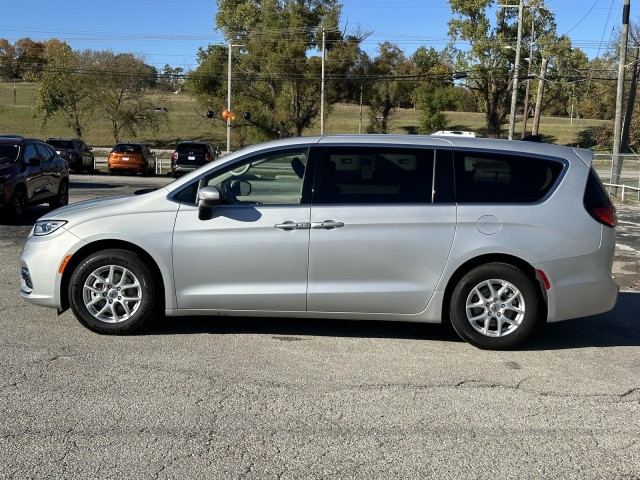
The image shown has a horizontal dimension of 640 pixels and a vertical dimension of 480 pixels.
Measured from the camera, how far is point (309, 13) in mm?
56562

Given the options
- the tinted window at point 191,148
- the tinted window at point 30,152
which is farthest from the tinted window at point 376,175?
the tinted window at point 191,148

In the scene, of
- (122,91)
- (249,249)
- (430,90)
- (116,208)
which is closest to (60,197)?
(116,208)

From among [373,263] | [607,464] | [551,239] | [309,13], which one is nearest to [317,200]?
[373,263]

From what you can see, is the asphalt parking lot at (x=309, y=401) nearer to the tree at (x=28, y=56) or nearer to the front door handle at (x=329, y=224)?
the front door handle at (x=329, y=224)

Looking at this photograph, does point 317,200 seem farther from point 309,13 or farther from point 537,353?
point 309,13

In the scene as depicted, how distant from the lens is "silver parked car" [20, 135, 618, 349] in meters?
5.92

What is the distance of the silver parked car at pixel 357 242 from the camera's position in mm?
5922

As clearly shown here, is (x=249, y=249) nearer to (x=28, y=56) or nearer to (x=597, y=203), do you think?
(x=597, y=203)

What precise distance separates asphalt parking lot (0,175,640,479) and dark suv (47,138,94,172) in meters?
28.4

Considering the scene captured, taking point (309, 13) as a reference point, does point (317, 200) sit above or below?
below

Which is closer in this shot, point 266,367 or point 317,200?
point 266,367

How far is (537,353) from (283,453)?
296 centimetres

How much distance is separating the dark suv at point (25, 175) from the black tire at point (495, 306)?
9784 mm

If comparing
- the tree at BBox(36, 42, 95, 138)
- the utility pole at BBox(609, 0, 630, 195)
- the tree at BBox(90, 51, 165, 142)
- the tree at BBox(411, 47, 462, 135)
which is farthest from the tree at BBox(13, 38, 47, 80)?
the utility pole at BBox(609, 0, 630, 195)
